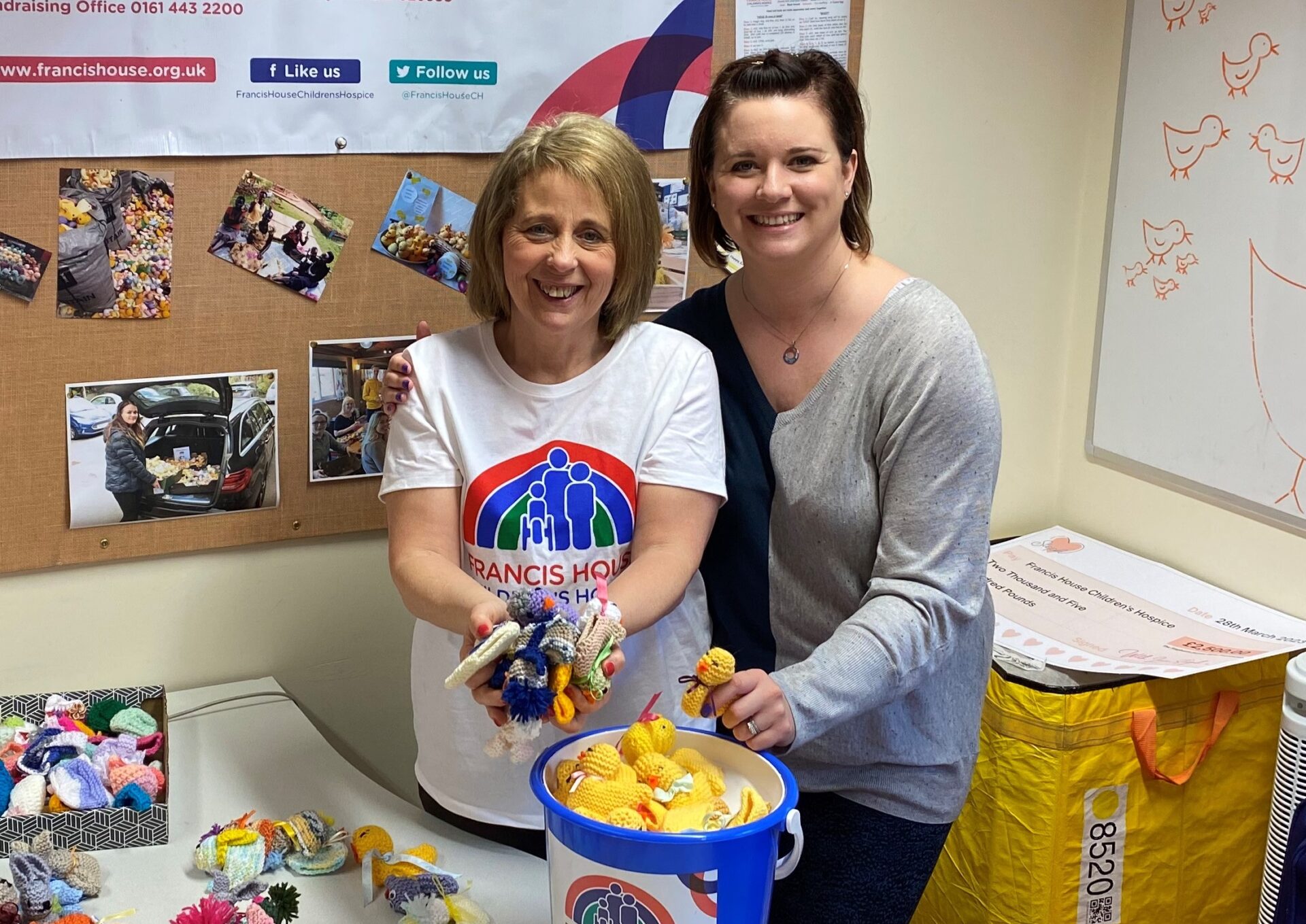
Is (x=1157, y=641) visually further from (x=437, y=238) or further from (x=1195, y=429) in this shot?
(x=437, y=238)

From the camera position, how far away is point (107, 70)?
1619 mm

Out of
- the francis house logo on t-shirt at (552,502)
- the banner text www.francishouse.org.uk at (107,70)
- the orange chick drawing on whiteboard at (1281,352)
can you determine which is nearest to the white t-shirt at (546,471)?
the francis house logo on t-shirt at (552,502)

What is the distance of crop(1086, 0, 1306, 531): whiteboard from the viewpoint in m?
1.91

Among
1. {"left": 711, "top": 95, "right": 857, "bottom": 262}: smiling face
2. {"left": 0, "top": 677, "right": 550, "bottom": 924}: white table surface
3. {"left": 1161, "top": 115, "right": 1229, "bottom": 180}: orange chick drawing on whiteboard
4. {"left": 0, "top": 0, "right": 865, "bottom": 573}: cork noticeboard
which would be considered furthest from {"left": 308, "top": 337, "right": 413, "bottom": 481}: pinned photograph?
{"left": 1161, "top": 115, "right": 1229, "bottom": 180}: orange chick drawing on whiteboard

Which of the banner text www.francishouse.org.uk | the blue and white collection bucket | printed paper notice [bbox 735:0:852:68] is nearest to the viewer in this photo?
the blue and white collection bucket

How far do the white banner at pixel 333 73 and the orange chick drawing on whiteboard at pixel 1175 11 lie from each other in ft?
2.57

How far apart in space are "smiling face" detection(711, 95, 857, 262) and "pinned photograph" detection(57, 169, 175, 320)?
2.68 feet

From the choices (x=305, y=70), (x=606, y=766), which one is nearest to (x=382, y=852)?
(x=606, y=766)

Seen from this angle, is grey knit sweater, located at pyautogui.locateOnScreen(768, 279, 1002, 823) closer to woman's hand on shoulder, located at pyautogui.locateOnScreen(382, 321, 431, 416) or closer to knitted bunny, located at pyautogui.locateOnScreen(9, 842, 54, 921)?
woman's hand on shoulder, located at pyautogui.locateOnScreen(382, 321, 431, 416)

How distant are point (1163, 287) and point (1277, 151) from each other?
1.00 ft

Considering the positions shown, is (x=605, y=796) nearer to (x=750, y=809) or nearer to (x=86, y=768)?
(x=750, y=809)

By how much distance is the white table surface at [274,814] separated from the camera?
52.2 inches

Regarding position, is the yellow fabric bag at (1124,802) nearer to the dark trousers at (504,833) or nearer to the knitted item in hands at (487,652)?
the dark trousers at (504,833)

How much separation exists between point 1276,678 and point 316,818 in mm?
1449
